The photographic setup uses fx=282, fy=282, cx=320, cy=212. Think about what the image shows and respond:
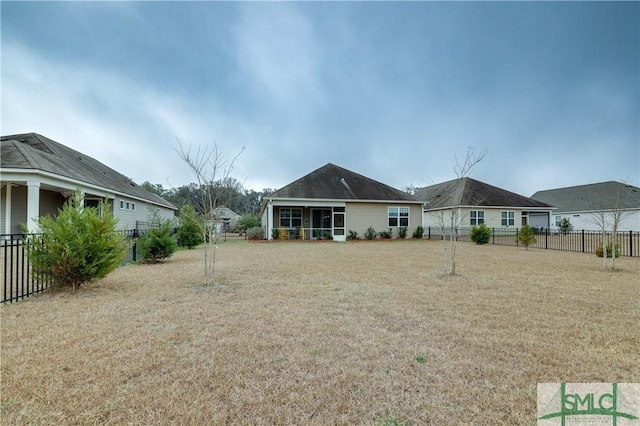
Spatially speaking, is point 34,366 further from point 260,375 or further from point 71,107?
point 71,107

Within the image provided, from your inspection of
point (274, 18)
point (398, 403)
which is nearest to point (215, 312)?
point (398, 403)

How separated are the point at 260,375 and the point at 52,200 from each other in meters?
19.8

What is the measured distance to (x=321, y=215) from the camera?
2292cm

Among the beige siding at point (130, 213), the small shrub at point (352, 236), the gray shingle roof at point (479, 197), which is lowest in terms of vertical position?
the small shrub at point (352, 236)

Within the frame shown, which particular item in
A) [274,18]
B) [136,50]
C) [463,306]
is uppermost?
[274,18]

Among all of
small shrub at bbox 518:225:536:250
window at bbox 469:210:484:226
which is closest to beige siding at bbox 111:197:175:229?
small shrub at bbox 518:225:536:250

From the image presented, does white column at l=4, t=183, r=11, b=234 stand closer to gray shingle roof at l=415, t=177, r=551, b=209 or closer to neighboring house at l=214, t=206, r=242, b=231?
neighboring house at l=214, t=206, r=242, b=231

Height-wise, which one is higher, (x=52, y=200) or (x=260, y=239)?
(x=52, y=200)

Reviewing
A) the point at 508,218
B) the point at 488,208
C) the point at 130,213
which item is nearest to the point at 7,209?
the point at 130,213

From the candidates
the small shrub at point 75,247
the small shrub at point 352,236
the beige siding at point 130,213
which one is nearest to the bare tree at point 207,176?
the small shrub at point 75,247

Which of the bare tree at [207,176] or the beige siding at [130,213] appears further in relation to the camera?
the beige siding at [130,213]

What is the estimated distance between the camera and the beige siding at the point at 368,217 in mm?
21547

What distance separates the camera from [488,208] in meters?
25.1

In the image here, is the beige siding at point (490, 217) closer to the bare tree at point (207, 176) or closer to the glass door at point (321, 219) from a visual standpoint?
the glass door at point (321, 219)
